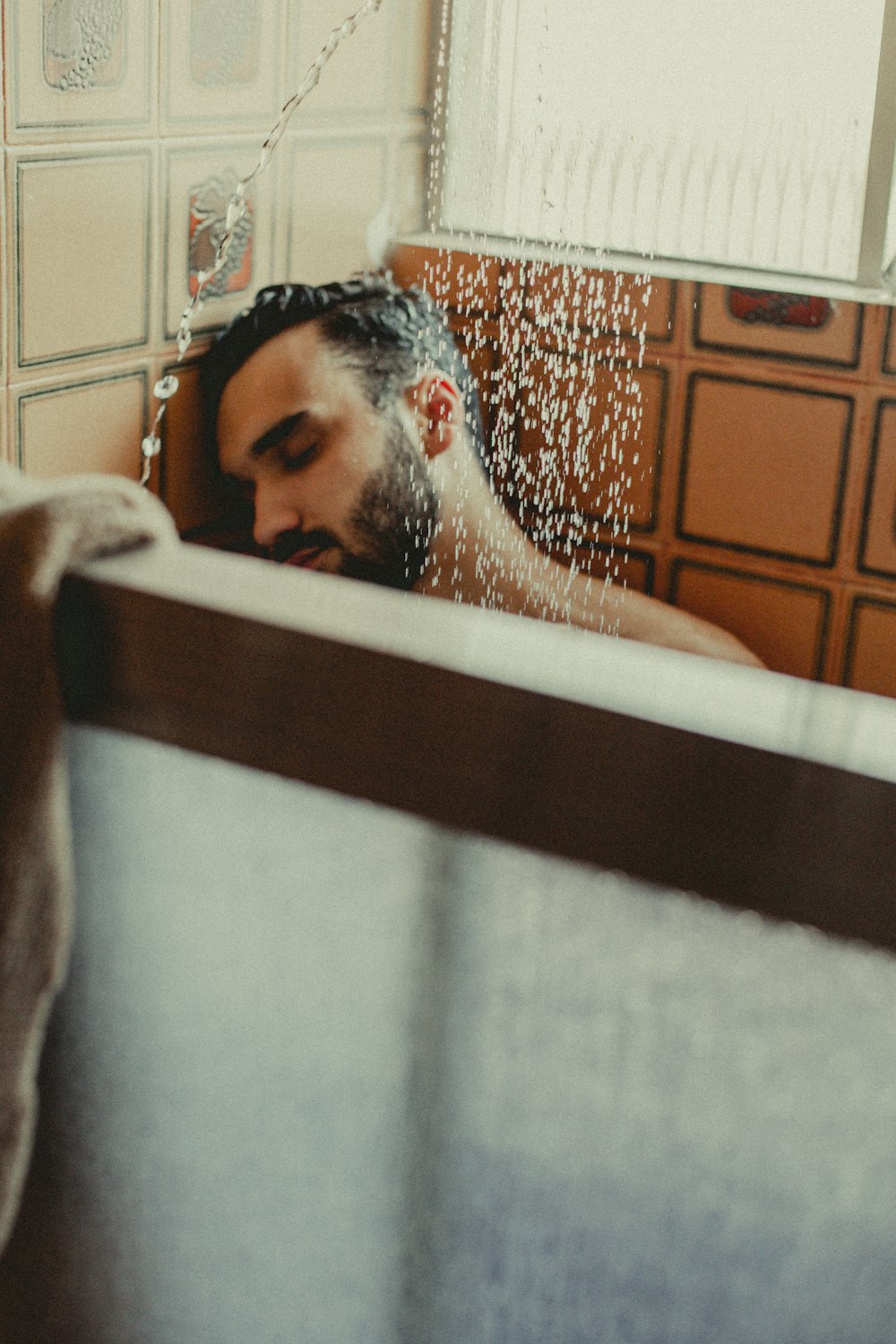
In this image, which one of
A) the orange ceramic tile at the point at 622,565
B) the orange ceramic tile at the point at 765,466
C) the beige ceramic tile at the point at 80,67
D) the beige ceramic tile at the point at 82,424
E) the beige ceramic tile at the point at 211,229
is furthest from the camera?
the orange ceramic tile at the point at 622,565

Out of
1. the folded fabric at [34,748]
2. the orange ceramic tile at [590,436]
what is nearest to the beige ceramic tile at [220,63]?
the orange ceramic tile at [590,436]

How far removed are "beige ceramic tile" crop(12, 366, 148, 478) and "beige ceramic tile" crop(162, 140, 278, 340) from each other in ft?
0.25

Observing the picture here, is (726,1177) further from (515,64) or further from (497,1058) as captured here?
(515,64)

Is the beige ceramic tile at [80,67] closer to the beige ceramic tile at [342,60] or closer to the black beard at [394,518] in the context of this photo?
the beige ceramic tile at [342,60]

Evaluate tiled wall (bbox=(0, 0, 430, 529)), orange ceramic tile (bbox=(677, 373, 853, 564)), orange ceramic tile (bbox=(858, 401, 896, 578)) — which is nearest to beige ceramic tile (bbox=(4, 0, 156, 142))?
tiled wall (bbox=(0, 0, 430, 529))

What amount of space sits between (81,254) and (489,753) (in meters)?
0.94

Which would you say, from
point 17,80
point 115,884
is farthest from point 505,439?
point 115,884

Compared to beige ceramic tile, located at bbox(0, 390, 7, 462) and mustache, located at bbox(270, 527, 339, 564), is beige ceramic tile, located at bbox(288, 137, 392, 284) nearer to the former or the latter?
mustache, located at bbox(270, 527, 339, 564)

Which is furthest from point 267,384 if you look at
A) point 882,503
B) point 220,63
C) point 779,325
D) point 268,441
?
point 882,503

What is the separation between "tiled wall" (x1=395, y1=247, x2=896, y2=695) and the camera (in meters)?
1.43

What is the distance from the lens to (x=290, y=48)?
4.22 feet

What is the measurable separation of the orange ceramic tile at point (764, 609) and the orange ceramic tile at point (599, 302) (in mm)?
255

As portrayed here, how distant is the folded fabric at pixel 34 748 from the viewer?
0.33 m

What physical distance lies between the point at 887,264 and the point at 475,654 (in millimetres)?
1318
